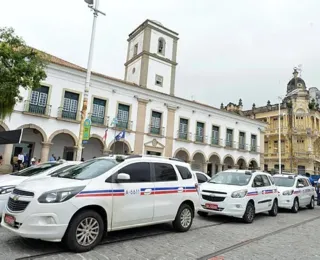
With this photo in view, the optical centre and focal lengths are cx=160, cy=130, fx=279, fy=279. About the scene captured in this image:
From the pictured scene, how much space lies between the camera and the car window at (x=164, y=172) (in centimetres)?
691

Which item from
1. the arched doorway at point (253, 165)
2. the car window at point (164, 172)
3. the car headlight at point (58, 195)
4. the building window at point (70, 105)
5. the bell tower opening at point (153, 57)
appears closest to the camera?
the car headlight at point (58, 195)

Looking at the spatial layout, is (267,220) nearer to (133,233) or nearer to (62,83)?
(133,233)

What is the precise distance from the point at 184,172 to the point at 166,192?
106cm

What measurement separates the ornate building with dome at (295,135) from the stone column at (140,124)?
2576cm

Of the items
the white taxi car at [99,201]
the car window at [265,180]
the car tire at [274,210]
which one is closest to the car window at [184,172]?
the white taxi car at [99,201]

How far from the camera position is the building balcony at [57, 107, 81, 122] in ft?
70.1

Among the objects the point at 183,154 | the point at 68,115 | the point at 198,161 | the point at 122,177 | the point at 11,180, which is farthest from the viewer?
the point at 198,161

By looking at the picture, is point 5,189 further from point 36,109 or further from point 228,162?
point 228,162

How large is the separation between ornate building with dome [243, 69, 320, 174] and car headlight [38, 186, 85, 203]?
4188 centimetres

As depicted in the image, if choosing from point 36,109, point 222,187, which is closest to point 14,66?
point 36,109

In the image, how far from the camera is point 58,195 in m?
5.03

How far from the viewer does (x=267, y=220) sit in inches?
410

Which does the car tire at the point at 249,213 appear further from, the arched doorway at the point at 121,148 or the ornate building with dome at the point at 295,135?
the ornate building with dome at the point at 295,135

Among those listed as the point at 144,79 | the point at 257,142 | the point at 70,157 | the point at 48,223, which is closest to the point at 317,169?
the point at 257,142
